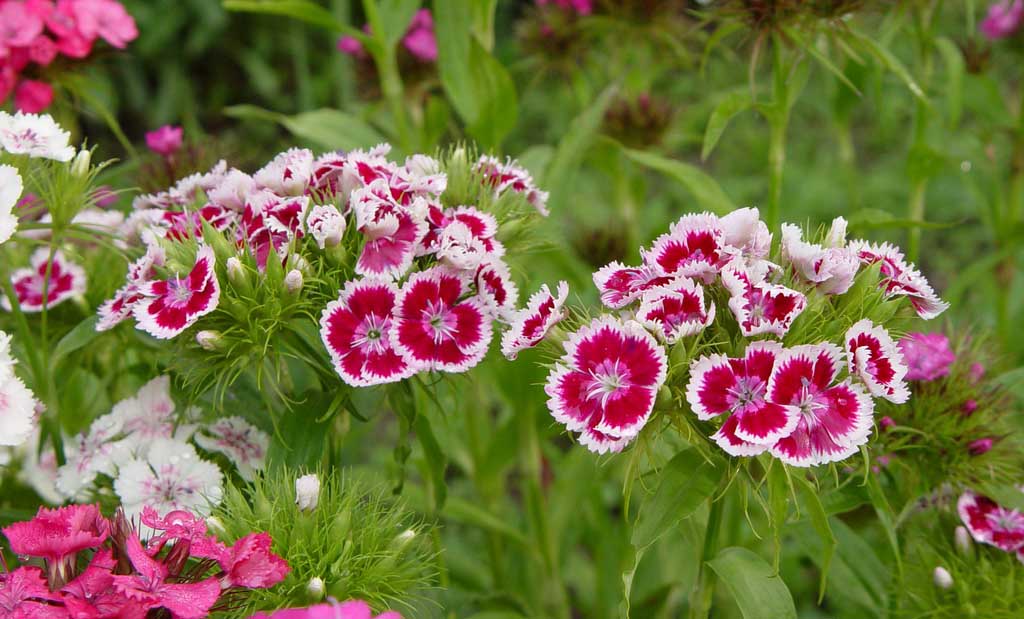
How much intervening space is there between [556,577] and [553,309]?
112 centimetres

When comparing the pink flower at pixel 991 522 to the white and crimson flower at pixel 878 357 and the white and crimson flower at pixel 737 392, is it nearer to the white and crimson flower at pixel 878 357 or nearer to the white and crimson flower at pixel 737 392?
the white and crimson flower at pixel 878 357

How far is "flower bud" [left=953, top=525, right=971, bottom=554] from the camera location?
144 centimetres

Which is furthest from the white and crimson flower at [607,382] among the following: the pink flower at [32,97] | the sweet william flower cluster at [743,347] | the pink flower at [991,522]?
the pink flower at [32,97]

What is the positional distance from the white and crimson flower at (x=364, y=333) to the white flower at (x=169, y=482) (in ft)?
0.92

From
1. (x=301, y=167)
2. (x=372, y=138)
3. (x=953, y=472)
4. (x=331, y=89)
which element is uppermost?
(x=331, y=89)

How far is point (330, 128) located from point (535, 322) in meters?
1.06

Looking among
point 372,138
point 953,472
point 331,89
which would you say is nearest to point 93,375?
point 372,138

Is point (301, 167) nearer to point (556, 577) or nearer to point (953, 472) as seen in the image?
point (953, 472)

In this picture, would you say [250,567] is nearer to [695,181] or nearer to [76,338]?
[76,338]

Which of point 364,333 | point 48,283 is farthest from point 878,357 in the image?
point 48,283

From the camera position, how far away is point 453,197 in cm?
149

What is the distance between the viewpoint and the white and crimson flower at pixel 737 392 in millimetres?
1065

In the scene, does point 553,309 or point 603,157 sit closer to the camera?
point 553,309

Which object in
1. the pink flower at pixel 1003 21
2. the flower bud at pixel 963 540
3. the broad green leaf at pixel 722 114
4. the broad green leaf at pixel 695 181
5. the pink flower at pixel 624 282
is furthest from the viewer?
the pink flower at pixel 1003 21
